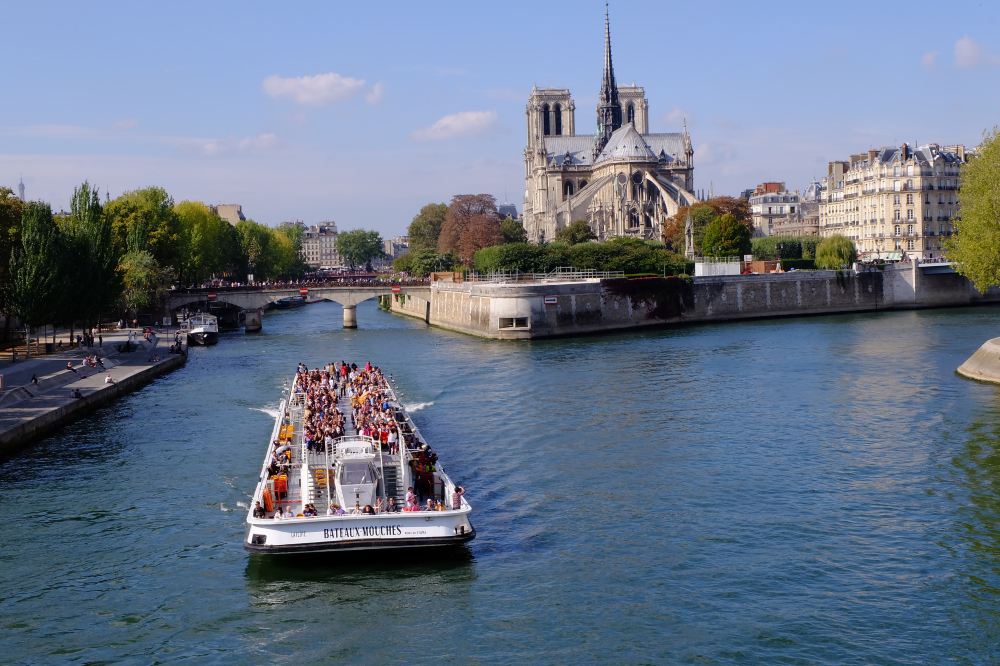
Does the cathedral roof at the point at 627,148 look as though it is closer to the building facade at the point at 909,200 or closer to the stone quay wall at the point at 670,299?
the building facade at the point at 909,200

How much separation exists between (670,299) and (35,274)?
140 ft

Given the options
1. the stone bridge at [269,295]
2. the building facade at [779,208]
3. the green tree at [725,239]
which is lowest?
the stone bridge at [269,295]

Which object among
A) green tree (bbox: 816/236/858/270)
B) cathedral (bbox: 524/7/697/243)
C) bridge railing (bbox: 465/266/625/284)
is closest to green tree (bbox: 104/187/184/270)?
bridge railing (bbox: 465/266/625/284)

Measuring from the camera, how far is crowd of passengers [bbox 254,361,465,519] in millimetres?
21844

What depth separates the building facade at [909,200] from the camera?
353 feet

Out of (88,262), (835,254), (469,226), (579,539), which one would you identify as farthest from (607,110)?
(579,539)

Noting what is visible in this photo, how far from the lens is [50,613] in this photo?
19562mm

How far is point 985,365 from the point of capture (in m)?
43.2

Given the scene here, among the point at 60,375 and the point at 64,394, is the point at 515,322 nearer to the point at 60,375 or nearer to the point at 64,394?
the point at 60,375

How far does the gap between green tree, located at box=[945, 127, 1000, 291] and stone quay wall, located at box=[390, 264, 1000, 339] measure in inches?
1007

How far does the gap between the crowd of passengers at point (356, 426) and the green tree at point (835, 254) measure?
59.8 m

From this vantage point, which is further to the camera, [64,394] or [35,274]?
[35,274]

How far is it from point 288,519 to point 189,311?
82.4m

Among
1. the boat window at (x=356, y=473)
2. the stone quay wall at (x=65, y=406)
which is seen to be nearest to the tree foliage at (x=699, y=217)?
the stone quay wall at (x=65, y=406)
